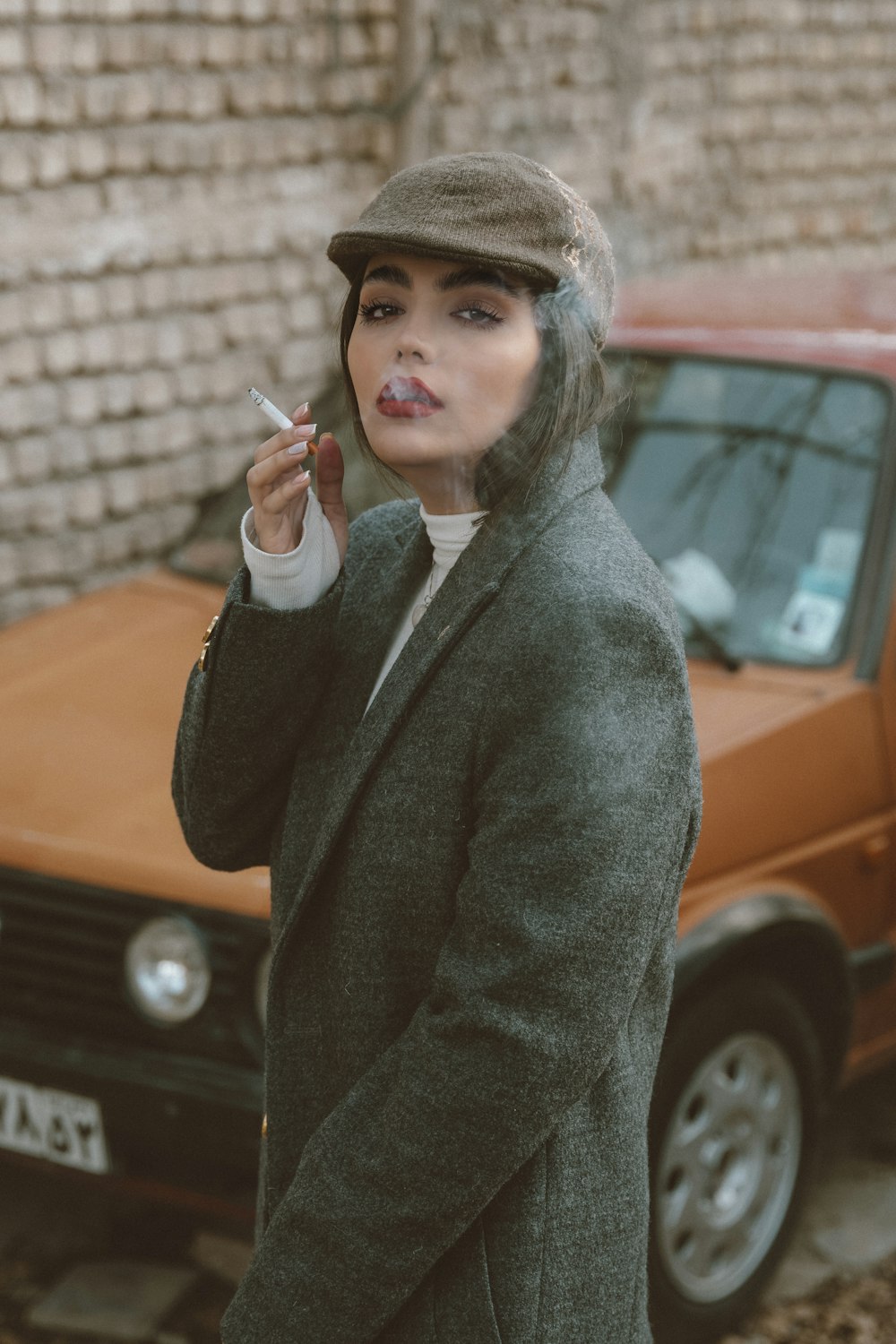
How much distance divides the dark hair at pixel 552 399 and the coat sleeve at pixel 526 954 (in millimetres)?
145

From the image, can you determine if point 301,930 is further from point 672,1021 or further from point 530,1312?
point 672,1021

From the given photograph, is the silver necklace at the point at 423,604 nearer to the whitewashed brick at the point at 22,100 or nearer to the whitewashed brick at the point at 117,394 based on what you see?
the whitewashed brick at the point at 22,100

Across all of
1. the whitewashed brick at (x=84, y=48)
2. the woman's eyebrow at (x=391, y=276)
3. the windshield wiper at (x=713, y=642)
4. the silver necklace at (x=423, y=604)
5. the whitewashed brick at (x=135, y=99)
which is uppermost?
the woman's eyebrow at (x=391, y=276)

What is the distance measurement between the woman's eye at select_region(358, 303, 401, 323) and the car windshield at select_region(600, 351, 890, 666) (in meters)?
1.66

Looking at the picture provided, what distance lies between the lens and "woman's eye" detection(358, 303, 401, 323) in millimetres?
1477

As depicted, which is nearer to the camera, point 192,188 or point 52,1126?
point 52,1126

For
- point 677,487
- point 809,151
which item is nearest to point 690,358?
point 677,487

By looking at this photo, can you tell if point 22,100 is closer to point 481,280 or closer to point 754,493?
point 754,493

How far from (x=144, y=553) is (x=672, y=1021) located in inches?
137

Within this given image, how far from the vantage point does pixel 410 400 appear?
142 cm

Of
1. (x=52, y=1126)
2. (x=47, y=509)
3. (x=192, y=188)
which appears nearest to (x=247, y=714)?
(x=52, y=1126)

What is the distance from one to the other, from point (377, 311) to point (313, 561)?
246 millimetres

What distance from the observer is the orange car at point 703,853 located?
109 inches

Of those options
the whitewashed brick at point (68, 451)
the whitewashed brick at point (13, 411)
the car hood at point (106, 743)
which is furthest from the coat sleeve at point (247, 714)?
the whitewashed brick at point (68, 451)
